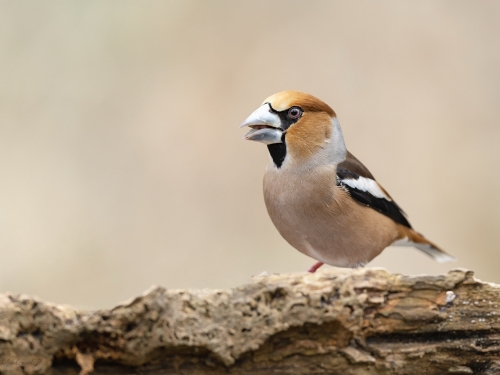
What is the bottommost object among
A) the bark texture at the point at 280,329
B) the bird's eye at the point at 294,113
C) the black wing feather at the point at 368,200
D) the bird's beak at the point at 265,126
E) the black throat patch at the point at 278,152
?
the bark texture at the point at 280,329

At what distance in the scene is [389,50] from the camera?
5211 mm

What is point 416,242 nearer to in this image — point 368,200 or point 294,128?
point 368,200

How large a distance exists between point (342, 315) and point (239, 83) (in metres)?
3.52

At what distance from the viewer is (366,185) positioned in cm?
300

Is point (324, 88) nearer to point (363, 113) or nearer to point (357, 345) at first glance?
point (363, 113)

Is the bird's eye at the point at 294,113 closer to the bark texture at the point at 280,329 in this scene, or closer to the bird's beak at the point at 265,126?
the bird's beak at the point at 265,126

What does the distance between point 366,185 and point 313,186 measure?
0.40m

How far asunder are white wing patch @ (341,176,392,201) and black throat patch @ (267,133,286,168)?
0.34 m

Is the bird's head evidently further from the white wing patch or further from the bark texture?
the bark texture

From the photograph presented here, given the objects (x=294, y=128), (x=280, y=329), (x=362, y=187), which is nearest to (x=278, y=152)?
(x=294, y=128)

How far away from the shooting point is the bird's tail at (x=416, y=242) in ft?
11.0

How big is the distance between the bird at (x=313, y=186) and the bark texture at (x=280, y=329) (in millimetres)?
752

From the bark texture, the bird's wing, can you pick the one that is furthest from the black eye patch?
the bark texture

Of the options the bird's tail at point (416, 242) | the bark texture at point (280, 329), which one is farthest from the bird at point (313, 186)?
the bark texture at point (280, 329)
